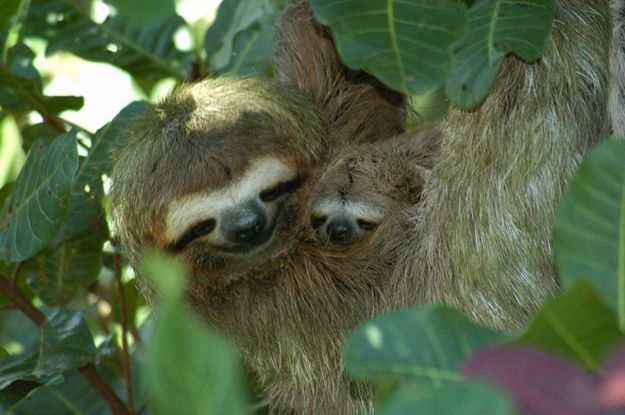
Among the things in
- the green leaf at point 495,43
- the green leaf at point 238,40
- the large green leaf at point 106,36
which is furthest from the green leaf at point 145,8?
the large green leaf at point 106,36

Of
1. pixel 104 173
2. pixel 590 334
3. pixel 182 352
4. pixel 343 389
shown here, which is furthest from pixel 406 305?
pixel 182 352

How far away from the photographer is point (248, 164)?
479 cm

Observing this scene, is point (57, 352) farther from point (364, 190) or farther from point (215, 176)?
point (364, 190)

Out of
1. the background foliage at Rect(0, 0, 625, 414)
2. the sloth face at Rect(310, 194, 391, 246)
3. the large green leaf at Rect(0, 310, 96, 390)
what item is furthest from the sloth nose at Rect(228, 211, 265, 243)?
the large green leaf at Rect(0, 310, 96, 390)

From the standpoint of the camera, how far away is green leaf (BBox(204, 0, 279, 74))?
233 inches

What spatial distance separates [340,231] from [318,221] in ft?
0.43

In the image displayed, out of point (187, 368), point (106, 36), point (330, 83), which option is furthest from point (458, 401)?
point (106, 36)

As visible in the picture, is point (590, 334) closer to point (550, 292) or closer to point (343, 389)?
point (550, 292)

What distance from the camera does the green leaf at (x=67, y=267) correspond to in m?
5.55

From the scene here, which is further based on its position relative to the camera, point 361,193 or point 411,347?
point 361,193

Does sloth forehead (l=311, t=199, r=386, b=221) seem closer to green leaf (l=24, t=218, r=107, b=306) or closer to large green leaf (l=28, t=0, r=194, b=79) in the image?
green leaf (l=24, t=218, r=107, b=306)

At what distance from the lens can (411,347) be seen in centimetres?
226

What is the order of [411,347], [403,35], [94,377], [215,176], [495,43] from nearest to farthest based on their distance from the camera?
[411,347] → [403,35] → [495,43] → [215,176] → [94,377]

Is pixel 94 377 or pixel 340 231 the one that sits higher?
pixel 340 231
